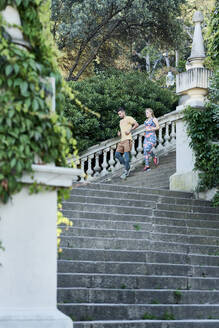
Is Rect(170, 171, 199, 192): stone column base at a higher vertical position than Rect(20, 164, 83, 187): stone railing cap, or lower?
higher

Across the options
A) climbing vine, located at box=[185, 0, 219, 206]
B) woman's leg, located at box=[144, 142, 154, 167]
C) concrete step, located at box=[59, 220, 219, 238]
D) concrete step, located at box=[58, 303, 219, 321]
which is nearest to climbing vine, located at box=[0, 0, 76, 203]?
concrete step, located at box=[58, 303, 219, 321]

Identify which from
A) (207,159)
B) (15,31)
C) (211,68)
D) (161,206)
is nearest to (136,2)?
(211,68)

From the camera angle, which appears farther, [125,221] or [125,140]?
[125,140]

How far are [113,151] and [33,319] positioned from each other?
11.9 m

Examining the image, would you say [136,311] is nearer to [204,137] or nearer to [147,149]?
[204,137]

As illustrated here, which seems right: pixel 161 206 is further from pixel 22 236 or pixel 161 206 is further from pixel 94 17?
pixel 94 17

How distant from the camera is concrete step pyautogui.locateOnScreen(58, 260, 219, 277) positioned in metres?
7.36

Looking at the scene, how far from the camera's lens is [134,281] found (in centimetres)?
749

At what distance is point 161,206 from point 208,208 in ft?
3.46

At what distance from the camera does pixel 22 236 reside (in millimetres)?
4211

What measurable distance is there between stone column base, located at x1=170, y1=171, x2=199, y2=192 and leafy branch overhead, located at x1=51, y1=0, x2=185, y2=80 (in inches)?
375

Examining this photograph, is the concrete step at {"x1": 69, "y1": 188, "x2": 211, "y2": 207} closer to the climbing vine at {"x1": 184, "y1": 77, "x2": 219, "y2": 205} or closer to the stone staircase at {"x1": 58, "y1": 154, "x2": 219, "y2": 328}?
the stone staircase at {"x1": 58, "y1": 154, "x2": 219, "y2": 328}

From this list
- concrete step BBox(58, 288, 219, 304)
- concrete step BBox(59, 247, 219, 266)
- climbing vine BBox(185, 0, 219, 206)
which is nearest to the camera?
concrete step BBox(58, 288, 219, 304)

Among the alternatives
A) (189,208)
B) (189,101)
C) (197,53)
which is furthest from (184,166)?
(197,53)
